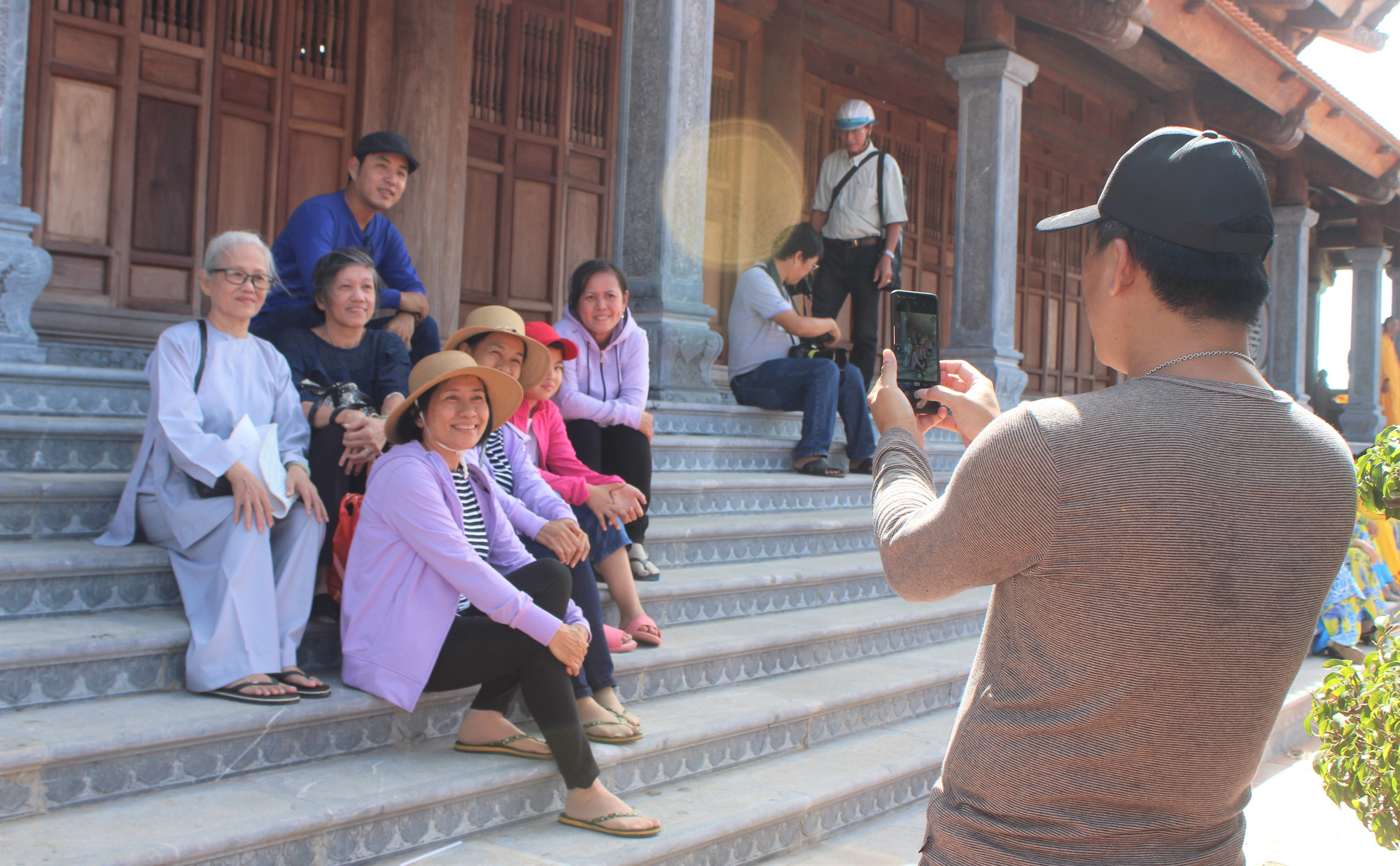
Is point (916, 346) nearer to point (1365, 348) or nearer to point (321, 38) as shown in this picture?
point (321, 38)

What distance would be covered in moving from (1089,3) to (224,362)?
6867mm

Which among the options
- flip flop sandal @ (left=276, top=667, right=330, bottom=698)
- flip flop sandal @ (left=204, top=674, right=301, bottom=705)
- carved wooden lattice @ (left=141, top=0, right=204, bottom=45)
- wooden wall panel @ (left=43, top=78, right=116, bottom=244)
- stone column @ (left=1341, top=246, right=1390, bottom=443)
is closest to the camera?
flip flop sandal @ (left=204, top=674, right=301, bottom=705)

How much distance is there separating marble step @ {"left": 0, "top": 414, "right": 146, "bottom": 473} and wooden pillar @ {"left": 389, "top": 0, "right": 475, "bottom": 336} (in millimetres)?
3093

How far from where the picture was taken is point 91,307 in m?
5.66

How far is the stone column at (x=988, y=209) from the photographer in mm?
8383

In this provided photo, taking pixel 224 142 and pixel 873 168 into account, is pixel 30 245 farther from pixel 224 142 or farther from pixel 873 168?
pixel 873 168

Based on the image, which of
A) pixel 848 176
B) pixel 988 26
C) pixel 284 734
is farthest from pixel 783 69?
pixel 284 734

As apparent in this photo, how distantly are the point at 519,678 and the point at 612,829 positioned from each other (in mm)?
482

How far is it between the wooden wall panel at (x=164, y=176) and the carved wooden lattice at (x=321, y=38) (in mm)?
734

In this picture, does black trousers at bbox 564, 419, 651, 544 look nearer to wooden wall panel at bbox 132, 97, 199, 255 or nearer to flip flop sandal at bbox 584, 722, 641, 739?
flip flop sandal at bbox 584, 722, 641, 739

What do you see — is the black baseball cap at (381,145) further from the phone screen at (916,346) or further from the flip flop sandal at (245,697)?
the phone screen at (916,346)

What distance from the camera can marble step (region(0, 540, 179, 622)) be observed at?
10.2ft

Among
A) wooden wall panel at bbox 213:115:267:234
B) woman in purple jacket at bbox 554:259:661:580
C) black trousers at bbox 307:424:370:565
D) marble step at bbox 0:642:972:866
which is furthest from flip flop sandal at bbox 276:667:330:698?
wooden wall panel at bbox 213:115:267:234

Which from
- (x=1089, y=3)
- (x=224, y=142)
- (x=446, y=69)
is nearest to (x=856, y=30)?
(x=1089, y=3)
